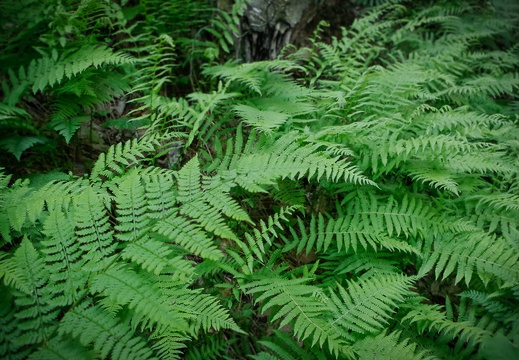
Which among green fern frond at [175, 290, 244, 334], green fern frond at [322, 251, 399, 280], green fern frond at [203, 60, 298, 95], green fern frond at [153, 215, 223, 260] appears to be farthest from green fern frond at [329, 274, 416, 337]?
green fern frond at [203, 60, 298, 95]

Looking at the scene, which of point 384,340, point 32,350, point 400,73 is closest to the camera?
point 32,350

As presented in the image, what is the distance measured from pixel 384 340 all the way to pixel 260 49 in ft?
11.3

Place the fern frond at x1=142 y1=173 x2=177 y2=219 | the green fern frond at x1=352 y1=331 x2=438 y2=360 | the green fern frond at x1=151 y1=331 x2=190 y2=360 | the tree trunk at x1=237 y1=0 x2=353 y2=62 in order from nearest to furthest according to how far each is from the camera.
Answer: the green fern frond at x1=151 y1=331 x2=190 y2=360, the green fern frond at x1=352 y1=331 x2=438 y2=360, the fern frond at x1=142 y1=173 x2=177 y2=219, the tree trunk at x1=237 y1=0 x2=353 y2=62

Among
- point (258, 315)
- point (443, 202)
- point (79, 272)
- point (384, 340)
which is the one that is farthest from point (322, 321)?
point (443, 202)

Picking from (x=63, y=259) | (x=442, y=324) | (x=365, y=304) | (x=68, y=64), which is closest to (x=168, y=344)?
(x=63, y=259)

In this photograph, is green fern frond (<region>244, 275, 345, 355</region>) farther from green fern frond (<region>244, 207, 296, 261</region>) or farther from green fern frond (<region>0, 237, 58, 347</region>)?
green fern frond (<region>0, 237, 58, 347</region>)

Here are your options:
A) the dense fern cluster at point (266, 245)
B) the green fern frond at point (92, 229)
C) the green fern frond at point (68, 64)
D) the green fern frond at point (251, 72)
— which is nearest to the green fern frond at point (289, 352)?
the dense fern cluster at point (266, 245)

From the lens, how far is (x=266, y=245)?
103 inches

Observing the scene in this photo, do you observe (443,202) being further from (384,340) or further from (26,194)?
(26,194)

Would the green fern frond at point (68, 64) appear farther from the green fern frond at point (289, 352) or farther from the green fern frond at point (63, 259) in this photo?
the green fern frond at point (289, 352)

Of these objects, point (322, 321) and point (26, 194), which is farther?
point (26, 194)

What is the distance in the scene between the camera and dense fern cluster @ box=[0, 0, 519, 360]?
6.07 ft

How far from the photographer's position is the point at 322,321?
2.01 metres

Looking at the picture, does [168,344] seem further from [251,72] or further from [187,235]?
[251,72]
